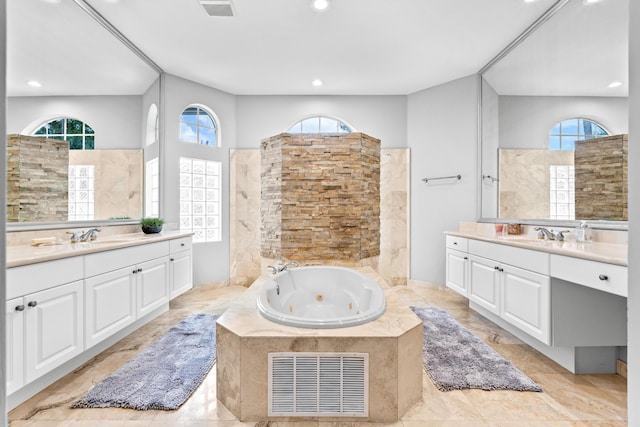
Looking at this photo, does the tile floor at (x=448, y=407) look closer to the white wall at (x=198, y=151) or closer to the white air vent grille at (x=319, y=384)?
the white air vent grille at (x=319, y=384)

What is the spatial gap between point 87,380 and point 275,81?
3513mm

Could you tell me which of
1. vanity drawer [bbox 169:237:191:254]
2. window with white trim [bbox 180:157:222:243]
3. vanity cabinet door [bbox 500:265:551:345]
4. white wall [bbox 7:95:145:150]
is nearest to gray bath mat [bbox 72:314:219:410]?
vanity drawer [bbox 169:237:191:254]

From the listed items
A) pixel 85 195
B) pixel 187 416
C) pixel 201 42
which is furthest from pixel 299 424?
pixel 201 42

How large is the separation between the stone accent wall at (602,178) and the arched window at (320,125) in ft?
8.92

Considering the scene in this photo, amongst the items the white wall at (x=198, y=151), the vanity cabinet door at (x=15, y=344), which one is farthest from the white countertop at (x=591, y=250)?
the white wall at (x=198, y=151)

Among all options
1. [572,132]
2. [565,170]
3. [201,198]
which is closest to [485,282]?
[565,170]

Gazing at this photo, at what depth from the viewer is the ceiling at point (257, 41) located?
7.72ft

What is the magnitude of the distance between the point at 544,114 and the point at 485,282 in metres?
1.62

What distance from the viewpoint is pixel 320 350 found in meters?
1.56

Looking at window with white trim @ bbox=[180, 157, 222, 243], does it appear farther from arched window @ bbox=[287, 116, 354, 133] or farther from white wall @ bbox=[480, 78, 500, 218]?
white wall @ bbox=[480, 78, 500, 218]

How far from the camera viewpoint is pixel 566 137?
2539mm

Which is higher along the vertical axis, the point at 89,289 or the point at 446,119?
the point at 446,119

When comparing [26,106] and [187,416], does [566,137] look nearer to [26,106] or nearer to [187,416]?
[187,416]

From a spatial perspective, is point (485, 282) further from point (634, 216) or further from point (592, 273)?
point (634, 216)
